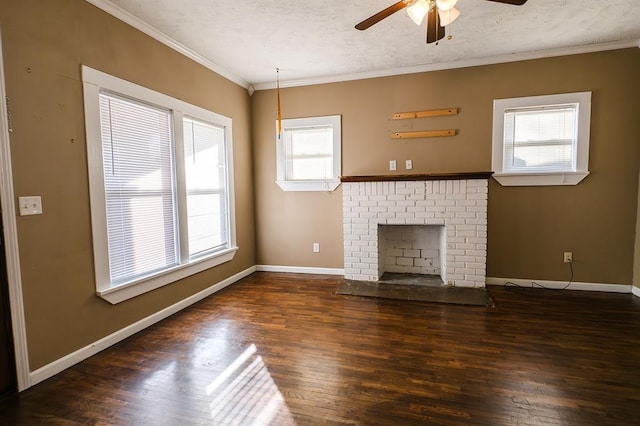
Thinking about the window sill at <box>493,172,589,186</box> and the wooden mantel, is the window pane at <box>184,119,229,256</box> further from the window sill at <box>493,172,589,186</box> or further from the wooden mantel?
the window sill at <box>493,172,589,186</box>

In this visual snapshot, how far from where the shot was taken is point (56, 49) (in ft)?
6.75

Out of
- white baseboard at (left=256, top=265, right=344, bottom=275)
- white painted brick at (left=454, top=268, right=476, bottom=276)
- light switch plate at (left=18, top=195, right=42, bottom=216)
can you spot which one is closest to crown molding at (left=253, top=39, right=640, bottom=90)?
white painted brick at (left=454, top=268, right=476, bottom=276)

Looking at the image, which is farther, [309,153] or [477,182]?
[309,153]

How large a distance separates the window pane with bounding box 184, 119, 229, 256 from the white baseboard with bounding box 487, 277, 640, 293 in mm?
3460

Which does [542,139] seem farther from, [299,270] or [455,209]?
[299,270]

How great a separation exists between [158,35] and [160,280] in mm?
2272

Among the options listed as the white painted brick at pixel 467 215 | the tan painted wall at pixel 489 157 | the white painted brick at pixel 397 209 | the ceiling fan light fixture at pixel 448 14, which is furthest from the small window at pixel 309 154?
the ceiling fan light fixture at pixel 448 14

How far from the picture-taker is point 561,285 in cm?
361

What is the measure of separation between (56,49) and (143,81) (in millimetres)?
688

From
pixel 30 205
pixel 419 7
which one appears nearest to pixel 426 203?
pixel 419 7

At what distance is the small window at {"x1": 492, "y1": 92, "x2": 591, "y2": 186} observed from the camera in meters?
3.43

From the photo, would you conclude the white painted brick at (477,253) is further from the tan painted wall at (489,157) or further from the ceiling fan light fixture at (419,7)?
the ceiling fan light fixture at (419,7)

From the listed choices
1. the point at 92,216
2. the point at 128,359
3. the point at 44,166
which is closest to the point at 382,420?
the point at 128,359

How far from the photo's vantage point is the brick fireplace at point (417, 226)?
141 inches
